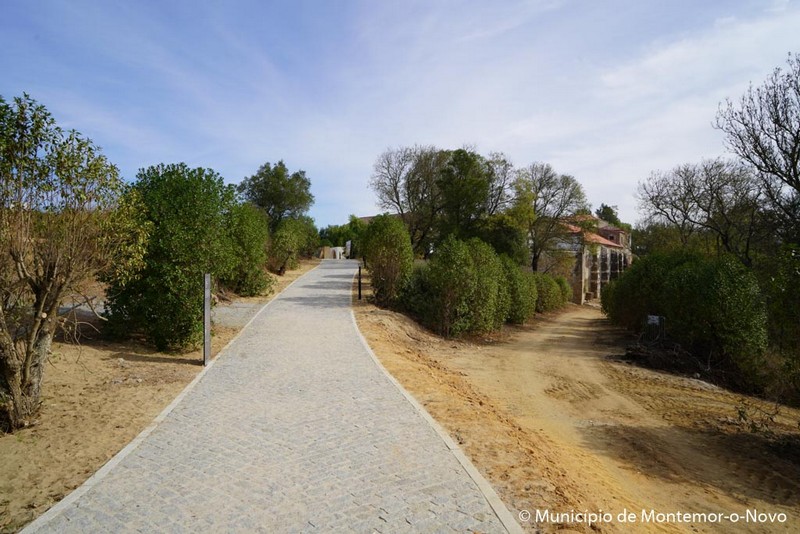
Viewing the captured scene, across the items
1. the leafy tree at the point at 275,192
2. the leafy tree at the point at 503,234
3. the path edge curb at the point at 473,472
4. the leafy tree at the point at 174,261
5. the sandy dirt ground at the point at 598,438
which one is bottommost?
the sandy dirt ground at the point at 598,438

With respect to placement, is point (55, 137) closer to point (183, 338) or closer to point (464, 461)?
point (183, 338)

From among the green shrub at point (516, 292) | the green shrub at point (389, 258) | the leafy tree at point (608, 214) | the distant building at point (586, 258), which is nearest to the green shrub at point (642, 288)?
the green shrub at point (516, 292)

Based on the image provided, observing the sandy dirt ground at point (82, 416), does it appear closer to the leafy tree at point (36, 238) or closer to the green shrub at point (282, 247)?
the leafy tree at point (36, 238)

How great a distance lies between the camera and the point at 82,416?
682 centimetres

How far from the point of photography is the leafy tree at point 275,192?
1843 inches

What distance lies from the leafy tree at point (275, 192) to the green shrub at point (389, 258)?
2774cm

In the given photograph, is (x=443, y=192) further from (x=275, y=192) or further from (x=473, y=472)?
(x=473, y=472)

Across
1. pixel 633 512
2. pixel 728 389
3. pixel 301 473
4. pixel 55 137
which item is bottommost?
pixel 728 389

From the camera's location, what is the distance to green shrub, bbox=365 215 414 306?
20328 mm

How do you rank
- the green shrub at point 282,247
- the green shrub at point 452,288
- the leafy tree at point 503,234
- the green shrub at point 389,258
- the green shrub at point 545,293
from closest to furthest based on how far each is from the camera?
1. the green shrub at point 452,288
2. the green shrub at point 389,258
3. the green shrub at point 282,247
4. the green shrub at point 545,293
5. the leafy tree at point 503,234

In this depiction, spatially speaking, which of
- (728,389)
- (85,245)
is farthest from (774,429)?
(85,245)

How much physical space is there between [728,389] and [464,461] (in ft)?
45.6

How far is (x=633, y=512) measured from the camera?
204 inches

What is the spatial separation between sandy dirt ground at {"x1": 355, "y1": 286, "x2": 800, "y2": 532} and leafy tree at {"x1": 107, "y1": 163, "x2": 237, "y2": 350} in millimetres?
4397
